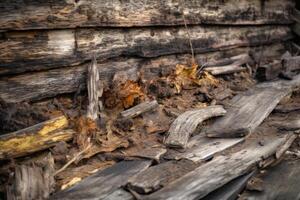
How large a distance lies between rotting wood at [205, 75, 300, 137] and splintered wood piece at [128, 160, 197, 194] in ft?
1.91

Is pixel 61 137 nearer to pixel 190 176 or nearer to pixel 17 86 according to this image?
pixel 17 86

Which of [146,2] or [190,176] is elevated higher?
[146,2]

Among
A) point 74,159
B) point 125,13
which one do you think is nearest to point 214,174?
point 74,159

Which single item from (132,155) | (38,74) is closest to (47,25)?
(38,74)

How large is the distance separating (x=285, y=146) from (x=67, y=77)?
1.63 m

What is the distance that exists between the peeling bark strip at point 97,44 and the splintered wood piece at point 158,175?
3.43 feet

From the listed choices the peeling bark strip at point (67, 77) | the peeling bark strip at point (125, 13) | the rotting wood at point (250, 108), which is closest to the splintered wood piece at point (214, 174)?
the rotting wood at point (250, 108)

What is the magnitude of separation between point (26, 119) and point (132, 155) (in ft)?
2.29

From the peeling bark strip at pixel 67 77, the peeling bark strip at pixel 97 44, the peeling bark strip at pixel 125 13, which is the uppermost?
the peeling bark strip at pixel 125 13

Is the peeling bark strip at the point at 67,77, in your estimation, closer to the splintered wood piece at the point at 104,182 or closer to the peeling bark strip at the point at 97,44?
the peeling bark strip at the point at 97,44

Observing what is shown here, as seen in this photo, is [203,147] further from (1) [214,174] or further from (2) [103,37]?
(2) [103,37]

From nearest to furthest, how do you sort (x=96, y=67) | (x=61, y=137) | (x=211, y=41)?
(x=61, y=137) → (x=96, y=67) → (x=211, y=41)

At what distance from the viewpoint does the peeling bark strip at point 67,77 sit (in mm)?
2689

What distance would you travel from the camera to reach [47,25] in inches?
110
